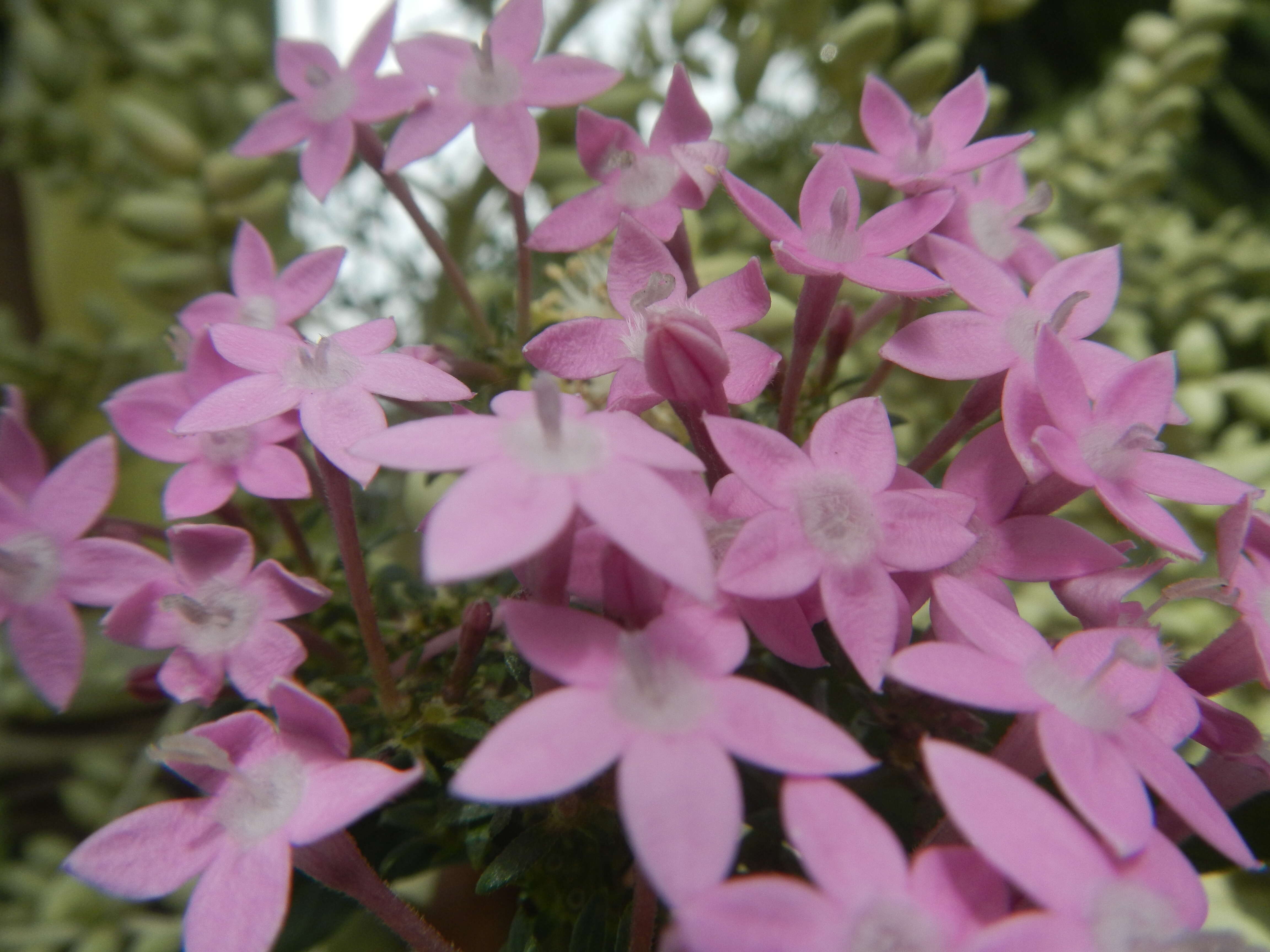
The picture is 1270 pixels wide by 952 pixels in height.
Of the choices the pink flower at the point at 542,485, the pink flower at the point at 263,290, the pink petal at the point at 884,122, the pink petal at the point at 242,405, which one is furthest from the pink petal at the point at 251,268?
the pink petal at the point at 884,122

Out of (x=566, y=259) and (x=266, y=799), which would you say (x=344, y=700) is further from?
(x=566, y=259)

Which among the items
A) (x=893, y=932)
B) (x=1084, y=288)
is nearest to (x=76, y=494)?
(x=893, y=932)

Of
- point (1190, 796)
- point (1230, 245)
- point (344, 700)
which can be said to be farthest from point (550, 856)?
point (1230, 245)

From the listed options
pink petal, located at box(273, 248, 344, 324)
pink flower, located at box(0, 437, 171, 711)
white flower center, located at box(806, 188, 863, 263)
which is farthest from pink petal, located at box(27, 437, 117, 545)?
white flower center, located at box(806, 188, 863, 263)

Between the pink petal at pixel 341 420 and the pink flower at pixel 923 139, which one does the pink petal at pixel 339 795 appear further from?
the pink flower at pixel 923 139

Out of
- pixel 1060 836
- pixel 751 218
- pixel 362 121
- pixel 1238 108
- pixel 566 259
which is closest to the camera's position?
pixel 1060 836

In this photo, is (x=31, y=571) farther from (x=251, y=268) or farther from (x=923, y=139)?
(x=923, y=139)

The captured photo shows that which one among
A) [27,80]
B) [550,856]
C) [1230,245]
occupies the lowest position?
[550,856]

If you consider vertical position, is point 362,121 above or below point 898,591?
above
